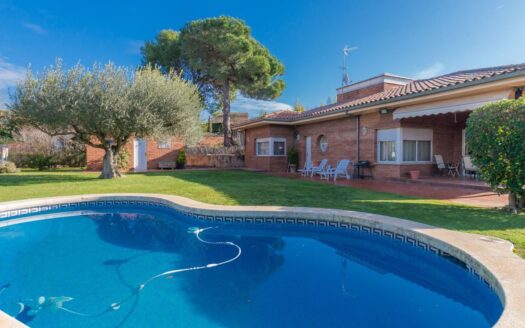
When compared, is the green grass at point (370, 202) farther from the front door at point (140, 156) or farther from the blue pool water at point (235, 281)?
the front door at point (140, 156)

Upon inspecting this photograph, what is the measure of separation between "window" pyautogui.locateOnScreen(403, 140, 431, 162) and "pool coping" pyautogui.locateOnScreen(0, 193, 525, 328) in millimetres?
9483

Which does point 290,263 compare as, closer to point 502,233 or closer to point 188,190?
point 502,233

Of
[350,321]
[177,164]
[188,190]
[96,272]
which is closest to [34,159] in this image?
[177,164]

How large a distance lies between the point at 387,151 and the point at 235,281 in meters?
13.2

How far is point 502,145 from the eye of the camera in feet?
24.3

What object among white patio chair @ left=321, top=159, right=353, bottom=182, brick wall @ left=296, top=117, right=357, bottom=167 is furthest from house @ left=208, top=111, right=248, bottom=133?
white patio chair @ left=321, top=159, right=353, bottom=182

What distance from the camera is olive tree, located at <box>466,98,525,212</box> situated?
285 inches

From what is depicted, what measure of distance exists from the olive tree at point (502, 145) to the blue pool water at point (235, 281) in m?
3.74

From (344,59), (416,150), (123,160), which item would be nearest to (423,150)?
(416,150)

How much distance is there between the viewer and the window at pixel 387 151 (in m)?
15.6

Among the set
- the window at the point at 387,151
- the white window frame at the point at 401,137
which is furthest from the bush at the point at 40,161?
the window at the point at 387,151

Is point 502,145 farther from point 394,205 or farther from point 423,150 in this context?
point 423,150

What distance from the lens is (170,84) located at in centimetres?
1673

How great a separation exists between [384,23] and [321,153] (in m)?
10.7
